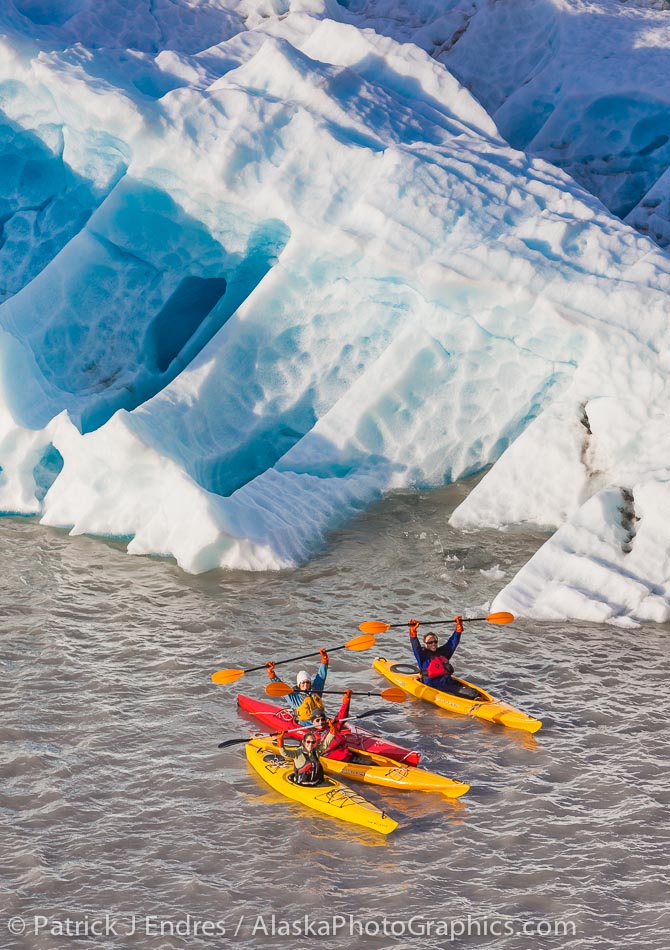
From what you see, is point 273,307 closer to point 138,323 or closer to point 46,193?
point 138,323

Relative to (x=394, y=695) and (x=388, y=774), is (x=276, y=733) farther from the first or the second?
(x=388, y=774)

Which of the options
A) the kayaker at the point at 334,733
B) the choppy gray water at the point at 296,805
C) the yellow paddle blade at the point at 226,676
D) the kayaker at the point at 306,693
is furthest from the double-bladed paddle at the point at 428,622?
the yellow paddle blade at the point at 226,676

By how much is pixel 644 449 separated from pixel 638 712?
178 inches

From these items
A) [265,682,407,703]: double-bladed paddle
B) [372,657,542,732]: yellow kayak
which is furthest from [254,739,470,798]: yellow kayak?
[372,657,542,732]: yellow kayak

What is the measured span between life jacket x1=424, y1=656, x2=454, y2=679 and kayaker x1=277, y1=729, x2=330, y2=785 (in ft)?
5.88

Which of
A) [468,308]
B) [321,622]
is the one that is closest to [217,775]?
[321,622]

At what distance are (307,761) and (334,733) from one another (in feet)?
2.08

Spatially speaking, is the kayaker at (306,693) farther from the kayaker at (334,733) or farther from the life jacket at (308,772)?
the life jacket at (308,772)

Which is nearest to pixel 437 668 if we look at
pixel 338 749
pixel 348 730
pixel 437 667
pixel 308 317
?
pixel 437 667

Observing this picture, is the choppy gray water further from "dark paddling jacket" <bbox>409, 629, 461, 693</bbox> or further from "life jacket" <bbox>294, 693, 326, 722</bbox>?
"life jacket" <bbox>294, 693, 326, 722</bbox>

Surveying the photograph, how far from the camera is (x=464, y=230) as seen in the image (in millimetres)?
16734

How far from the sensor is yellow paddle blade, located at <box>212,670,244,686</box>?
461 inches

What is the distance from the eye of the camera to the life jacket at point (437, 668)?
1221 centimetres

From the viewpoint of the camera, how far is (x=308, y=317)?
690 inches
